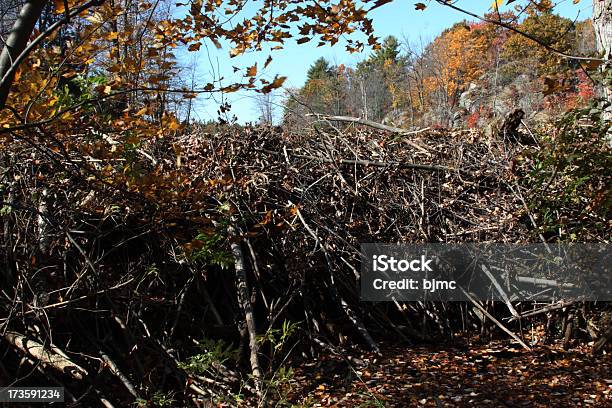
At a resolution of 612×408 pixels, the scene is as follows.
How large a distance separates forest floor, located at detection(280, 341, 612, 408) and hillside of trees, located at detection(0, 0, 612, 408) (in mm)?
22

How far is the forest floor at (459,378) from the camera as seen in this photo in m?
3.89

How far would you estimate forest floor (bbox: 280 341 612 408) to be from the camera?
12.8 ft

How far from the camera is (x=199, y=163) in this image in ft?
17.6

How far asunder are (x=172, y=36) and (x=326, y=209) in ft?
9.84

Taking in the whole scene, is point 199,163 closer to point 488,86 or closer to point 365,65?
point 488,86

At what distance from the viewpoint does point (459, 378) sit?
430cm

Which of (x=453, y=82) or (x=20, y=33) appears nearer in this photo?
(x=20, y=33)

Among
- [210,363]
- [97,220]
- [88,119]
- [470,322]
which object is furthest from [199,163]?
[470,322]

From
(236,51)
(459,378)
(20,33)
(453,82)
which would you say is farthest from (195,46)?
(453,82)

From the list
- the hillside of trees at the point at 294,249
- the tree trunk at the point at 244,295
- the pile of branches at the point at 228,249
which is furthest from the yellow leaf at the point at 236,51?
the tree trunk at the point at 244,295

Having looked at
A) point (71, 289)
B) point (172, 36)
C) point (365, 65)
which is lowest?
point (71, 289)

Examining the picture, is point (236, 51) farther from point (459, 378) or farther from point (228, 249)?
point (459, 378)

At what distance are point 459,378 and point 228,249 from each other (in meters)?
2.14

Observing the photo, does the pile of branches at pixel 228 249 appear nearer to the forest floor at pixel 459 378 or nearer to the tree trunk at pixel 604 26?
the forest floor at pixel 459 378
